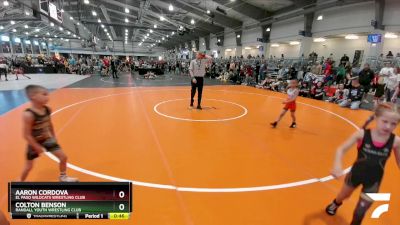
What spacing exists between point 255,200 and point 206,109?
5.61 m

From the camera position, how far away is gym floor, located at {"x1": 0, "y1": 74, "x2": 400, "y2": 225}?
2.97 m

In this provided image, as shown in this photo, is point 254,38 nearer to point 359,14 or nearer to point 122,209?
point 359,14

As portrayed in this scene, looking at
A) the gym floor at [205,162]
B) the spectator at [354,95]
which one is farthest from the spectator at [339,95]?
the gym floor at [205,162]

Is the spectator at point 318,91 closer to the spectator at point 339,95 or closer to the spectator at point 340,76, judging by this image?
the spectator at point 339,95

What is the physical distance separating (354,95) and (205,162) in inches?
336

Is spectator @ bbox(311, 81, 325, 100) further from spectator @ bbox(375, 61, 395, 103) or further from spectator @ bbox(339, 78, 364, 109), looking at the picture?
spectator @ bbox(375, 61, 395, 103)

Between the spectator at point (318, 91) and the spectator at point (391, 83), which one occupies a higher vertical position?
the spectator at point (391, 83)

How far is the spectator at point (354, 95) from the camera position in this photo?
32.2 ft
